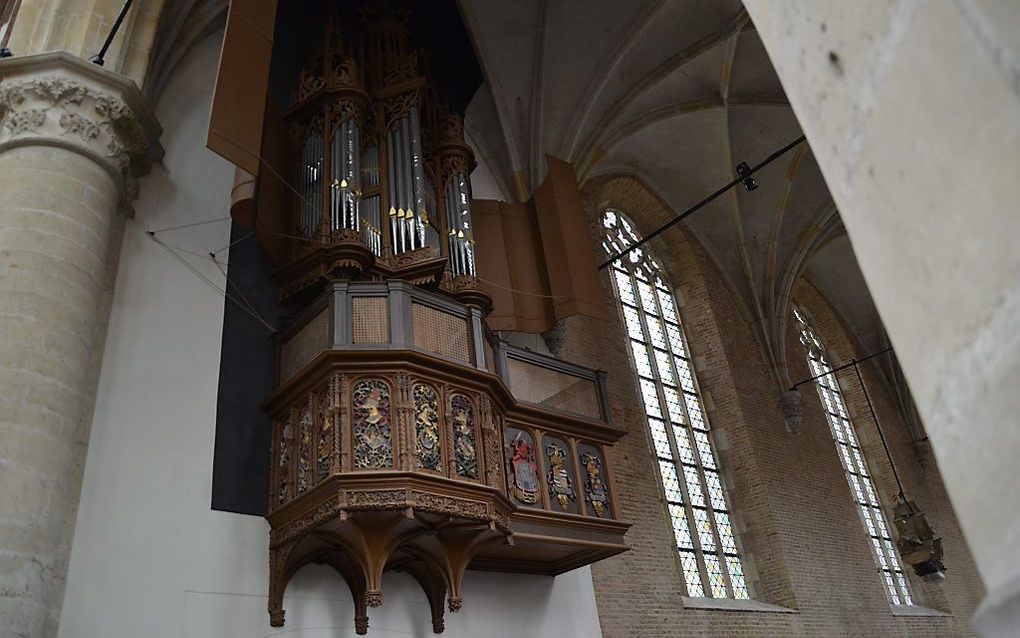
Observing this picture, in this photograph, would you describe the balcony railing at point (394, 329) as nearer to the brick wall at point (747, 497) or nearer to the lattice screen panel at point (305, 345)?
the lattice screen panel at point (305, 345)

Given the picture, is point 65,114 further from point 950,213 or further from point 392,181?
point 950,213

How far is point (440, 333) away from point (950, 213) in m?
6.01

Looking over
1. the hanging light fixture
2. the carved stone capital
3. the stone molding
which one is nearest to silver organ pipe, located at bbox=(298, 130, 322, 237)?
the stone molding

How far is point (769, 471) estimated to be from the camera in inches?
512

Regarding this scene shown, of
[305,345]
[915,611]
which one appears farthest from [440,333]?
[915,611]

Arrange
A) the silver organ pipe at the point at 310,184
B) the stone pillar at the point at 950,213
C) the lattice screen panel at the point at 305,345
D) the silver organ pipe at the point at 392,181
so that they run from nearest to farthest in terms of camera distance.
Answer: the stone pillar at the point at 950,213 → the lattice screen panel at the point at 305,345 → the silver organ pipe at the point at 310,184 → the silver organ pipe at the point at 392,181

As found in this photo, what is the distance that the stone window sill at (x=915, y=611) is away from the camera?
46.5 ft

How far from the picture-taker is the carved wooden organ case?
625cm

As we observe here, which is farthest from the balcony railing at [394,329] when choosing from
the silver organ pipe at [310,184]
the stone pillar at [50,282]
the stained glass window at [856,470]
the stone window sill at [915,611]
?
the stone window sill at [915,611]

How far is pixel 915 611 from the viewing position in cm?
1465

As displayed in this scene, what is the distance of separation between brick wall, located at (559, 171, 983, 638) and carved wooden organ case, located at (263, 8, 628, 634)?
2.11 meters

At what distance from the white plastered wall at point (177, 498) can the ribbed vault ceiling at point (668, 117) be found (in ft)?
15.6

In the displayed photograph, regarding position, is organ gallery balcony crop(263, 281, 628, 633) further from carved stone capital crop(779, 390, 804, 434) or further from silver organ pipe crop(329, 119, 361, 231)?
carved stone capital crop(779, 390, 804, 434)

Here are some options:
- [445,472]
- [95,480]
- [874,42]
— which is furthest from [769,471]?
[874,42]
